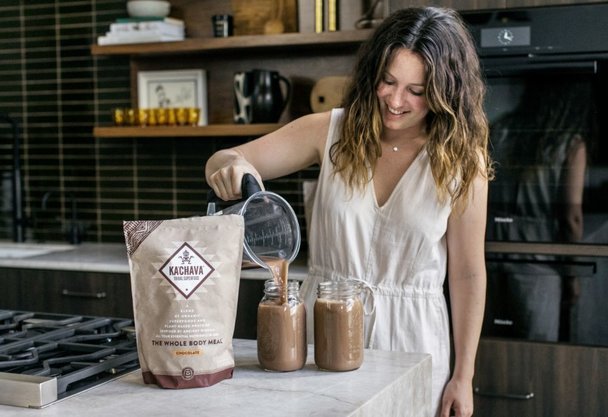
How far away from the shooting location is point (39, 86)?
13.7ft

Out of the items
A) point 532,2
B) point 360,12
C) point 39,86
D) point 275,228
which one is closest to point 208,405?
point 275,228

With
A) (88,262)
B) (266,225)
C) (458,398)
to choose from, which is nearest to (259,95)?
(88,262)

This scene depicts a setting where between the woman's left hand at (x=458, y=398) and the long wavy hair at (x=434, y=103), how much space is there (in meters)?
0.44

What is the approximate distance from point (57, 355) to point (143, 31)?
2.18 meters

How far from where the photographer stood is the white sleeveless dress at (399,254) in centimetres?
208

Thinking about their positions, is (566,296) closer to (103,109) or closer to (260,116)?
(260,116)

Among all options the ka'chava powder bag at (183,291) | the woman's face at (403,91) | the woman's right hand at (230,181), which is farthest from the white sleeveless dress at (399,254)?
the ka'chava powder bag at (183,291)

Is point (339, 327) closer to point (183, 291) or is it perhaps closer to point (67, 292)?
point (183, 291)

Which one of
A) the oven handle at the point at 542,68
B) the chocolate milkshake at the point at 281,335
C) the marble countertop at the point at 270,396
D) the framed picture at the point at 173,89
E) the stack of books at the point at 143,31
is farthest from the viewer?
the framed picture at the point at 173,89

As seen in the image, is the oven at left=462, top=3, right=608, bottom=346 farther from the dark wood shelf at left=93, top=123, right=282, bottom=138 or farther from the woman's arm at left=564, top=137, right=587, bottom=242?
the dark wood shelf at left=93, top=123, right=282, bottom=138

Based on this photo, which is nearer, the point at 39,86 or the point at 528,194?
the point at 528,194

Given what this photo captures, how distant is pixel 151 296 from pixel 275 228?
12.2 inches

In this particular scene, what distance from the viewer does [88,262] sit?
135 inches

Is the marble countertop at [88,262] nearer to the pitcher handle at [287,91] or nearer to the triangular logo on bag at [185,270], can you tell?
the pitcher handle at [287,91]
